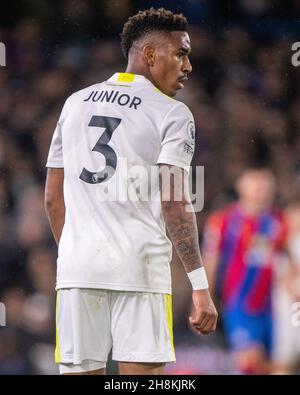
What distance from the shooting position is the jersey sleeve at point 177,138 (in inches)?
124

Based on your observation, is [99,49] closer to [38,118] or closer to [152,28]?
[38,118]

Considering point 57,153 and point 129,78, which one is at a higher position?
point 129,78

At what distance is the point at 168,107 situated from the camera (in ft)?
10.6

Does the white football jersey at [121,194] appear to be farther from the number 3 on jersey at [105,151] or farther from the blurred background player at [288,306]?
the blurred background player at [288,306]

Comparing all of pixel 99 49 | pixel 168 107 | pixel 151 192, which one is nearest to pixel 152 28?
pixel 168 107

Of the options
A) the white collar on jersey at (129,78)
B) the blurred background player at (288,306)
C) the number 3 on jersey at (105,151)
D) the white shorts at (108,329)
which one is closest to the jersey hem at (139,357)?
the white shorts at (108,329)

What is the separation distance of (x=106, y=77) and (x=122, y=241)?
3437 mm

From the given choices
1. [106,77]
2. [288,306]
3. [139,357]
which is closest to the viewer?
[139,357]

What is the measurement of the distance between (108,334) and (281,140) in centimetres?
347

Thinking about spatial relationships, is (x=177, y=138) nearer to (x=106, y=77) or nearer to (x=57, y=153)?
(x=57, y=153)

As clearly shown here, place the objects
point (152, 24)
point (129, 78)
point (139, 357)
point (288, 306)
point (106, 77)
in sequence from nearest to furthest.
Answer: point (139, 357)
point (129, 78)
point (152, 24)
point (288, 306)
point (106, 77)

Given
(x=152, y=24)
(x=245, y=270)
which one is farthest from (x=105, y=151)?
(x=245, y=270)

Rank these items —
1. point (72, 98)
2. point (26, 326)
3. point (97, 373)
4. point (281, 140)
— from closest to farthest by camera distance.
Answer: point (97, 373) < point (72, 98) < point (26, 326) < point (281, 140)

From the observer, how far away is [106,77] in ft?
21.2
